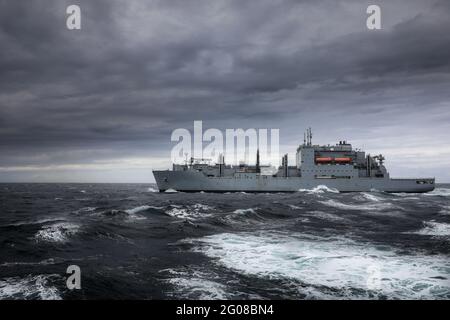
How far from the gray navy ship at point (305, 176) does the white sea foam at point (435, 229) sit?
45.9m

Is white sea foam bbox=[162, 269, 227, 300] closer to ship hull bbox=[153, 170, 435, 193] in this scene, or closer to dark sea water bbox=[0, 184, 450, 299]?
dark sea water bbox=[0, 184, 450, 299]

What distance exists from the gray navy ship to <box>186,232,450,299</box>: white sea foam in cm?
5105

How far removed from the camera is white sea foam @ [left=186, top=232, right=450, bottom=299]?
10.2 meters

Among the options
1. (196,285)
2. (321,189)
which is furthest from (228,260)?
(321,189)

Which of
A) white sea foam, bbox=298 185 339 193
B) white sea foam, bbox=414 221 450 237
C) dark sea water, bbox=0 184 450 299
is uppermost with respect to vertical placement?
dark sea water, bbox=0 184 450 299

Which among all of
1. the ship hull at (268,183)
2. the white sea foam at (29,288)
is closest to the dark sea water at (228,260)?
the white sea foam at (29,288)

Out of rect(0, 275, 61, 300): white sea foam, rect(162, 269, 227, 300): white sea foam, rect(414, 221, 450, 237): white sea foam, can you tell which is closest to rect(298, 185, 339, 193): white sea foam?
rect(414, 221, 450, 237): white sea foam

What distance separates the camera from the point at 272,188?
70.6 metres

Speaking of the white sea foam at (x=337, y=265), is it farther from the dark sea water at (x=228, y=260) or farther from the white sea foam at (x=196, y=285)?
the white sea foam at (x=196, y=285)

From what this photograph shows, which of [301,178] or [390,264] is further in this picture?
[301,178]
